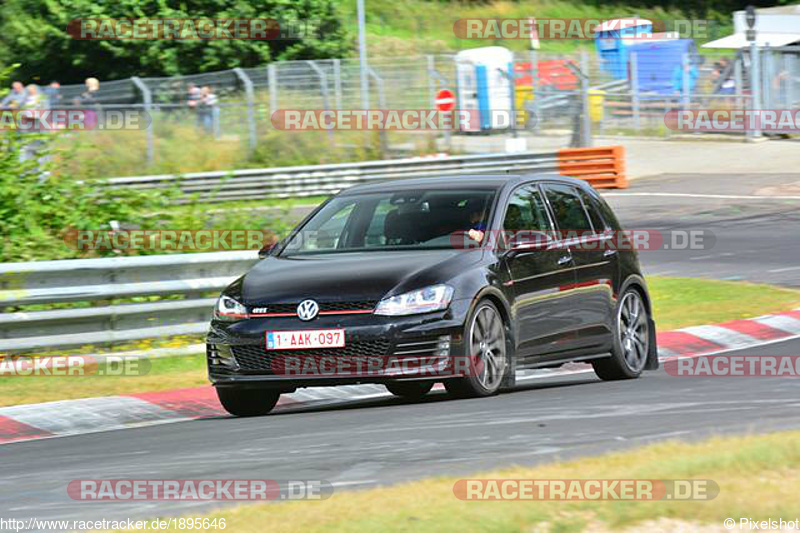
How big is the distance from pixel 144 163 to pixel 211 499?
85.8 feet

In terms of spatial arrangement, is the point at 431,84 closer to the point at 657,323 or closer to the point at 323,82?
the point at 323,82

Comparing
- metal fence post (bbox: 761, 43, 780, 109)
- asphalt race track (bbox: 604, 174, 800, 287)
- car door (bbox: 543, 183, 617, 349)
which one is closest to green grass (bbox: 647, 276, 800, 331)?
asphalt race track (bbox: 604, 174, 800, 287)

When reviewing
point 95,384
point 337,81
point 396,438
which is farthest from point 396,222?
point 337,81

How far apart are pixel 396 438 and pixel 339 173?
2439cm

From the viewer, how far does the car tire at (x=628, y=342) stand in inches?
471

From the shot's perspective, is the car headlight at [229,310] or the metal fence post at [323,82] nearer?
the car headlight at [229,310]

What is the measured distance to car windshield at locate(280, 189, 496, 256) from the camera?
35.6 feet

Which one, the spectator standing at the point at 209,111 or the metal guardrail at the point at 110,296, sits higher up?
the spectator standing at the point at 209,111

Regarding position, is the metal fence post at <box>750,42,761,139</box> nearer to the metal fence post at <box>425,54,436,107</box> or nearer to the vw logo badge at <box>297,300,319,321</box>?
the metal fence post at <box>425,54,436,107</box>

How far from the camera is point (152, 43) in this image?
145 feet

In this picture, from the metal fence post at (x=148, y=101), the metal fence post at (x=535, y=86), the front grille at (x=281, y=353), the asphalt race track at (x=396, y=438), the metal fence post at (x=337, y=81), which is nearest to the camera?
the asphalt race track at (x=396, y=438)

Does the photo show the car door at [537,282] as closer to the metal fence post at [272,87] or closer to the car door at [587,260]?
the car door at [587,260]

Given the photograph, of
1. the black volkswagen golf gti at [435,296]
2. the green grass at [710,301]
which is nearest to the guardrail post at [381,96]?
the green grass at [710,301]

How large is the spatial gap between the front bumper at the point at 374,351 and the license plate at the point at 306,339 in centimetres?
3
